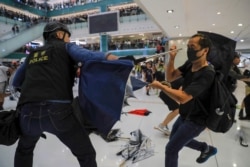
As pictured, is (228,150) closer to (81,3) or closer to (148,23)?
(148,23)

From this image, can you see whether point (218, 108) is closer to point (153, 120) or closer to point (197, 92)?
point (197, 92)

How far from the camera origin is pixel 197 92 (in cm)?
145

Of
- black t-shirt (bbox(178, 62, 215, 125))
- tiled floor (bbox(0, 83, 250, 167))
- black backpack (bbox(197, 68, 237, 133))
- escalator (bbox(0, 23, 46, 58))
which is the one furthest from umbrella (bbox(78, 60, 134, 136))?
escalator (bbox(0, 23, 46, 58))

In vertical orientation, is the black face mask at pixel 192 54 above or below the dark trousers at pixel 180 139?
above

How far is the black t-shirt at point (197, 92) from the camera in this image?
1.47 metres

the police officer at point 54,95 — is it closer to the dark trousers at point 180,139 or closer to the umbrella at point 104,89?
the umbrella at point 104,89

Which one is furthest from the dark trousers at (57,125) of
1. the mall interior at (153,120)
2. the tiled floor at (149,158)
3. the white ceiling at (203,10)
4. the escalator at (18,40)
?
the escalator at (18,40)

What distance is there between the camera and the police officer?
1.40 metres

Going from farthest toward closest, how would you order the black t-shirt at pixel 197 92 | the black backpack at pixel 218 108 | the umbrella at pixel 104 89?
the black backpack at pixel 218 108 < the black t-shirt at pixel 197 92 < the umbrella at pixel 104 89

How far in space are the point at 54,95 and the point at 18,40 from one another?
14.2 m

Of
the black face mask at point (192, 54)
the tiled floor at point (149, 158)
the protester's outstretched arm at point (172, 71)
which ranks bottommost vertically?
the tiled floor at point (149, 158)

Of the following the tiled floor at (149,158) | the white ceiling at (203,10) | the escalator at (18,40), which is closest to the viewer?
the tiled floor at (149,158)

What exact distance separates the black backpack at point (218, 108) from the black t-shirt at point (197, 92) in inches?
1.6

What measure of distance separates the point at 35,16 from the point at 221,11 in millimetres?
22218
